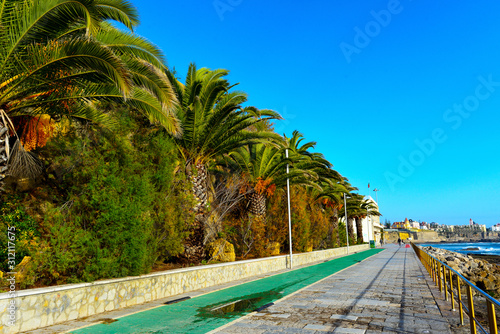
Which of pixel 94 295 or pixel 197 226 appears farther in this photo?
pixel 197 226

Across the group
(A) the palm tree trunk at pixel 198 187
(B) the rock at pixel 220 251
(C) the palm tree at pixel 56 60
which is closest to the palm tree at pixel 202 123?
(A) the palm tree trunk at pixel 198 187

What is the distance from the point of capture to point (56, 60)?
778 centimetres

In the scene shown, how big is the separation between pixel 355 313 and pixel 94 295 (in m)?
6.13

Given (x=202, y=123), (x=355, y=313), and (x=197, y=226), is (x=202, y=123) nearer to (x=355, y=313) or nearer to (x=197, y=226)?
(x=197, y=226)

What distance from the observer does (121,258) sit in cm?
937

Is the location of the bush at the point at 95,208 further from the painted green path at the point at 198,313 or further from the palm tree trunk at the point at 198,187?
the palm tree trunk at the point at 198,187

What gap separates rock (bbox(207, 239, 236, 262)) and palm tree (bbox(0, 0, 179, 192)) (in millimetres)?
8667

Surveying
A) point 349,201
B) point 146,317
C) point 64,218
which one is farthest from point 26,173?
point 349,201

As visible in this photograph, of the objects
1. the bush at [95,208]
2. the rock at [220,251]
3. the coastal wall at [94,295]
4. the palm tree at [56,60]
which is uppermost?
the palm tree at [56,60]

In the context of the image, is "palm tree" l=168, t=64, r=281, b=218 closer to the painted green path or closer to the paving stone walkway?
the painted green path

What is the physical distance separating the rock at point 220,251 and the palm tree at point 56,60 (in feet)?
28.4

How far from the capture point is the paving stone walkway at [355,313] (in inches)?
270

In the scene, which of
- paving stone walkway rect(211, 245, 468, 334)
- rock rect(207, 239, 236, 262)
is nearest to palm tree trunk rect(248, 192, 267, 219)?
rock rect(207, 239, 236, 262)

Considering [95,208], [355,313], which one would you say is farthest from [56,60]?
[355,313]
